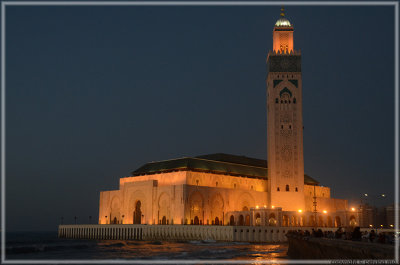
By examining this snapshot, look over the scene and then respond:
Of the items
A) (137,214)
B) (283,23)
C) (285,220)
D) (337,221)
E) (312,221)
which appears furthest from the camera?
(283,23)

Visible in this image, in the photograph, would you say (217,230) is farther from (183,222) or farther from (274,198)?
(274,198)

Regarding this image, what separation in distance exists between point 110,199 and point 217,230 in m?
28.1

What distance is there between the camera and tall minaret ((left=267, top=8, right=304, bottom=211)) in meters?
76.8

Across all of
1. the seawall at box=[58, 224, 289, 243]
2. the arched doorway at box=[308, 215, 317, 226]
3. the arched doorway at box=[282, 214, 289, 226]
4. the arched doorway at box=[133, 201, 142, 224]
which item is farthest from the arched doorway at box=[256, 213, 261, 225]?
the arched doorway at box=[133, 201, 142, 224]

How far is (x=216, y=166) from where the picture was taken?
8219 cm

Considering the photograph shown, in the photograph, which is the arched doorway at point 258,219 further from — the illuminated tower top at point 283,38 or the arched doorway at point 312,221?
the illuminated tower top at point 283,38

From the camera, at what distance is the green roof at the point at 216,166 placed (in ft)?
259

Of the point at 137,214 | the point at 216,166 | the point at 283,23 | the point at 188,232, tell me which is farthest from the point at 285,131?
the point at 137,214

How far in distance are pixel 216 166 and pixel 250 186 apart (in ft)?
22.9

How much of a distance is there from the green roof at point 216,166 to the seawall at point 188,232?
1192cm

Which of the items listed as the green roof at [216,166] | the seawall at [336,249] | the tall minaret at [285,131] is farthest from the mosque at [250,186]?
the seawall at [336,249]

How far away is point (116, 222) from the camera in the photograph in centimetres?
8288

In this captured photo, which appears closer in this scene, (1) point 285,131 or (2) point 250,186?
(1) point 285,131

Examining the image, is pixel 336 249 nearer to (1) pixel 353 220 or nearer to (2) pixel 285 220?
(2) pixel 285 220
